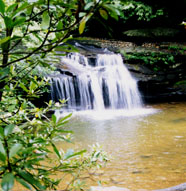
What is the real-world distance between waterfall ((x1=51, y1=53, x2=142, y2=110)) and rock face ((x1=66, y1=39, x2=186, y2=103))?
1.69ft

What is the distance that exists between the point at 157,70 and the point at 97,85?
3.51m

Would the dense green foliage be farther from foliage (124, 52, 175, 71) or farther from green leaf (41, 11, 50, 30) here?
green leaf (41, 11, 50, 30)

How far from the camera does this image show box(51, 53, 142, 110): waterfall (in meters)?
9.89

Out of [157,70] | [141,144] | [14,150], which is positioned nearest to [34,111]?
[14,150]

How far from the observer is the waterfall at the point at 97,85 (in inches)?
389

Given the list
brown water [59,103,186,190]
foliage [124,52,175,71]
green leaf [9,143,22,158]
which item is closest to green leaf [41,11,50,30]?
green leaf [9,143,22,158]

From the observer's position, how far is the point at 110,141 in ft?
19.1

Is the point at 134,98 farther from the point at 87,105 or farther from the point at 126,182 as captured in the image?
the point at 126,182

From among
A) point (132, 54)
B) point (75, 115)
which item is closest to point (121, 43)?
point (132, 54)

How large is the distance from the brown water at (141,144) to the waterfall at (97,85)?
4.72 feet

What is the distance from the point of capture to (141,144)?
→ 5.50 m

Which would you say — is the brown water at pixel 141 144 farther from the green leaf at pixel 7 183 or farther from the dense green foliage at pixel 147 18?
the dense green foliage at pixel 147 18

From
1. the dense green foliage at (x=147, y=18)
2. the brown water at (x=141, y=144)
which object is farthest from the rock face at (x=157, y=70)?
the dense green foliage at (x=147, y=18)

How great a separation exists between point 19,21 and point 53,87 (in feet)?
29.1
